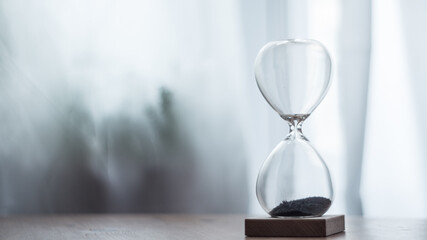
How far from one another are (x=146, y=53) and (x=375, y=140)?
0.71 meters

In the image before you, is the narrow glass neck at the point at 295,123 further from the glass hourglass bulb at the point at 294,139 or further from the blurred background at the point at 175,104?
the blurred background at the point at 175,104

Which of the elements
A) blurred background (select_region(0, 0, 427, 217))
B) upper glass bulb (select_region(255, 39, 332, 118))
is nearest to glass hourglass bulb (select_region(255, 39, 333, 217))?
upper glass bulb (select_region(255, 39, 332, 118))

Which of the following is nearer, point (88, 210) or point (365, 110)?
point (365, 110)

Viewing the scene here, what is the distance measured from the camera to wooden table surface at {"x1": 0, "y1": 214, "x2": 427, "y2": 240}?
98 centimetres

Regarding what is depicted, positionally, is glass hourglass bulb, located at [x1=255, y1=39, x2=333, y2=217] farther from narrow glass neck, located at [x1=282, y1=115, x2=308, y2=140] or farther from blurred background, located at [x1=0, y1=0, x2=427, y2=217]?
blurred background, located at [x1=0, y1=0, x2=427, y2=217]

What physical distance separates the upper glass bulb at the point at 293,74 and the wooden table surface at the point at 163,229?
0.57ft

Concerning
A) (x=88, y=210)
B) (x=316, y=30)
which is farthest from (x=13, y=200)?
(x=316, y=30)

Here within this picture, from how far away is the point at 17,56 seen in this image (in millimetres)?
2191

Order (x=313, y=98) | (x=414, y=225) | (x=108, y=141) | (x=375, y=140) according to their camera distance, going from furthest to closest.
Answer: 1. (x=108, y=141)
2. (x=375, y=140)
3. (x=414, y=225)
4. (x=313, y=98)

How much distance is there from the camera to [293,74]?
892 millimetres

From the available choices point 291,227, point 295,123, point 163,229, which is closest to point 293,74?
point 295,123

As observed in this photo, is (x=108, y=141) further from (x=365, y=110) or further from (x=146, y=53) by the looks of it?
(x=365, y=110)

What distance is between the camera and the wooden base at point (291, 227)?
876 millimetres

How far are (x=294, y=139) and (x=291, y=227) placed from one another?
0.11 meters
